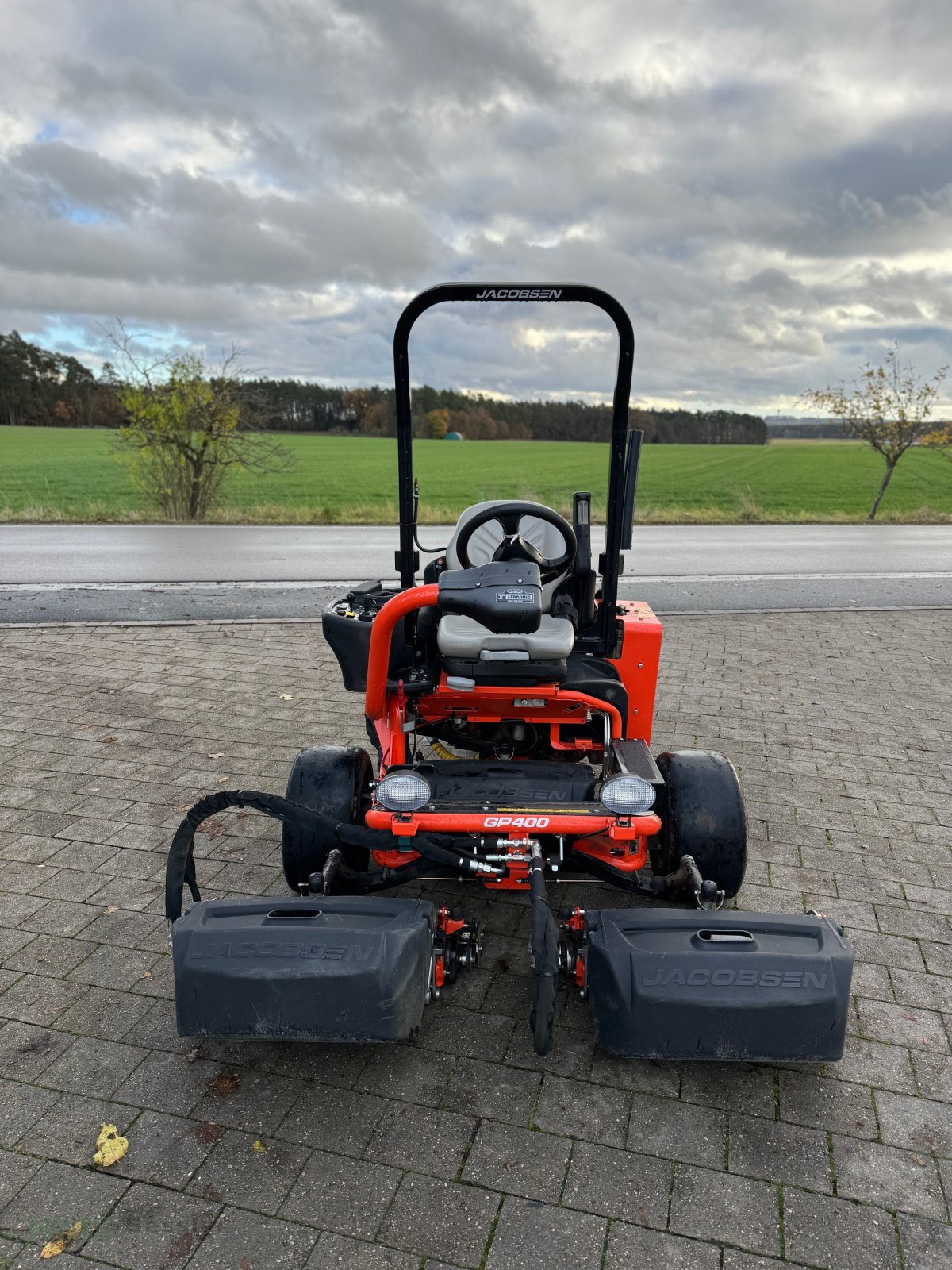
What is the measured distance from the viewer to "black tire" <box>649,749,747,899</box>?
3.55 m

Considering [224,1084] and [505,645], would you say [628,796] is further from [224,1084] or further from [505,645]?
[224,1084]

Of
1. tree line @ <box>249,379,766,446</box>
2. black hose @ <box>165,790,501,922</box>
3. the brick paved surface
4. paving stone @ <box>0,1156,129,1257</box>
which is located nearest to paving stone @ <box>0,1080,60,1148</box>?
the brick paved surface

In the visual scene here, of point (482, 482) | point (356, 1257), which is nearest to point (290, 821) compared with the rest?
point (356, 1257)

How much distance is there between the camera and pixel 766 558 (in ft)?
47.6

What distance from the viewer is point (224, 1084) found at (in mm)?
2811

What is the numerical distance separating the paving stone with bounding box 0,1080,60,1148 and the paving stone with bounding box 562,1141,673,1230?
1.64 m

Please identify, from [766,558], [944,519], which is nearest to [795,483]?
[944,519]

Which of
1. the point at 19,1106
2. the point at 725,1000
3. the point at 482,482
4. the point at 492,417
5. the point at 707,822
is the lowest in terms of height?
the point at 19,1106

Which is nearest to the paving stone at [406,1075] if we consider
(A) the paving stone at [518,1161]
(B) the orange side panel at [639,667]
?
(A) the paving stone at [518,1161]

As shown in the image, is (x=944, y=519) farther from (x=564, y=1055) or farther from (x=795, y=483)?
(x=564, y=1055)

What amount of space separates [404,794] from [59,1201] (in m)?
1.50

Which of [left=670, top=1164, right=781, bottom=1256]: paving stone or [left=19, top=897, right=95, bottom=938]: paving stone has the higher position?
[left=670, top=1164, right=781, bottom=1256]: paving stone

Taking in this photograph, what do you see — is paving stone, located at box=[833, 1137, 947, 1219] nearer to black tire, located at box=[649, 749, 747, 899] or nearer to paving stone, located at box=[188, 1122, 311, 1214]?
black tire, located at box=[649, 749, 747, 899]

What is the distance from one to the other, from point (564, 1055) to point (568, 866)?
2.10 ft
